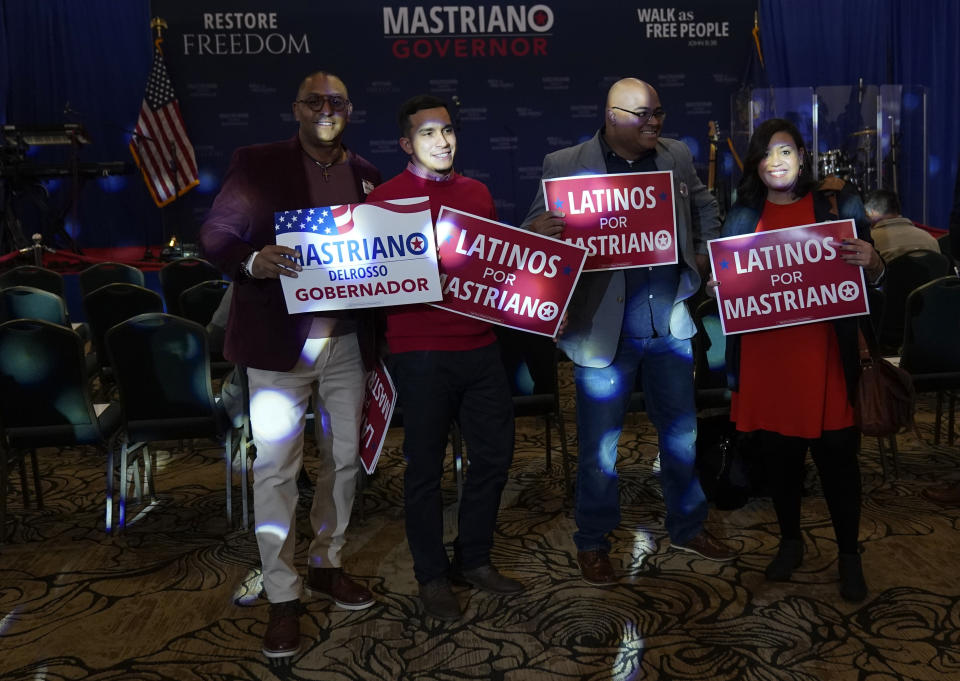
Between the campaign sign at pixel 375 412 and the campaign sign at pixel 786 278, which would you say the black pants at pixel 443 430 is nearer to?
the campaign sign at pixel 375 412

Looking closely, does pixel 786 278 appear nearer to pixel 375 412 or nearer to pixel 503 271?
pixel 503 271

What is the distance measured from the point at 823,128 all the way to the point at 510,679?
33.6ft

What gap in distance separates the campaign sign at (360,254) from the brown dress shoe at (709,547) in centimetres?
146

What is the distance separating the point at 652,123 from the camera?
2.93 m

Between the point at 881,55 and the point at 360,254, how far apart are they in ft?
38.6

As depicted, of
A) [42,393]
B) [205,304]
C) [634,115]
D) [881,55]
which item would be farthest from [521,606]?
[881,55]

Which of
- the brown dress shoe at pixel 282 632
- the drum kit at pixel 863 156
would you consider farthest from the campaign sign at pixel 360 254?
the drum kit at pixel 863 156

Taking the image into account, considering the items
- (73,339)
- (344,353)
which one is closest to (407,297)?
(344,353)

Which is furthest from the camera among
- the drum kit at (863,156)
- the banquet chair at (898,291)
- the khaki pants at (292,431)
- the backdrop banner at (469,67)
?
the backdrop banner at (469,67)

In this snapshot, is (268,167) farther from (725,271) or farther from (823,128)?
(823,128)

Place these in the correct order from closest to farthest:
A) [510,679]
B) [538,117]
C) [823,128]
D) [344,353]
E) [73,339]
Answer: [510,679] → [344,353] → [73,339] → [823,128] → [538,117]

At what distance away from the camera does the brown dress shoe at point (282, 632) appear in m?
2.68

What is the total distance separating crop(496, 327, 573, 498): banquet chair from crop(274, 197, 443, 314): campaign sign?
1.45 meters

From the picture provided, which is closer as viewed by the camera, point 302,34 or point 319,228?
point 319,228
